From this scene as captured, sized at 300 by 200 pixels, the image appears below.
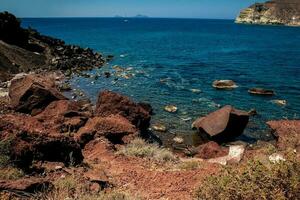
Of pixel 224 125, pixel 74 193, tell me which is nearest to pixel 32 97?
pixel 224 125

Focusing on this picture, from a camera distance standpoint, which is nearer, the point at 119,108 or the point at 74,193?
the point at 74,193

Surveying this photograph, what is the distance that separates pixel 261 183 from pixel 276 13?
7205 inches

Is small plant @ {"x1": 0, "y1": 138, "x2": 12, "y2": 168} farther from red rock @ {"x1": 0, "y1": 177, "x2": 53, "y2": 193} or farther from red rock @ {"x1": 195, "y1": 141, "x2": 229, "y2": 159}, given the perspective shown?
red rock @ {"x1": 195, "y1": 141, "x2": 229, "y2": 159}

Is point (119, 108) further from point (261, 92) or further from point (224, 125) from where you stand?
Result: point (261, 92)

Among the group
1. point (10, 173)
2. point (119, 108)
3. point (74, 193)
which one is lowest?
point (119, 108)

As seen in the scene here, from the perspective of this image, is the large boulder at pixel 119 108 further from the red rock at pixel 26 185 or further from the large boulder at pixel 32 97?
the red rock at pixel 26 185

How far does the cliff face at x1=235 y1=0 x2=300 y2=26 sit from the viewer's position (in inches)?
6767

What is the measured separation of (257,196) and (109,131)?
1001cm

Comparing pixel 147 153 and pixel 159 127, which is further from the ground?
pixel 147 153

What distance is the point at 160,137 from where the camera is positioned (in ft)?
66.3

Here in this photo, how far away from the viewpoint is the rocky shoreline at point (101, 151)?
31.3 ft

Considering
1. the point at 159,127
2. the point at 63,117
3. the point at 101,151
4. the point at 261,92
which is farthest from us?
the point at 261,92

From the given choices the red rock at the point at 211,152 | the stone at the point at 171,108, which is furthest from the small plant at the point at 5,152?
the stone at the point at 171,108

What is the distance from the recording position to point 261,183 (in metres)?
6.53
